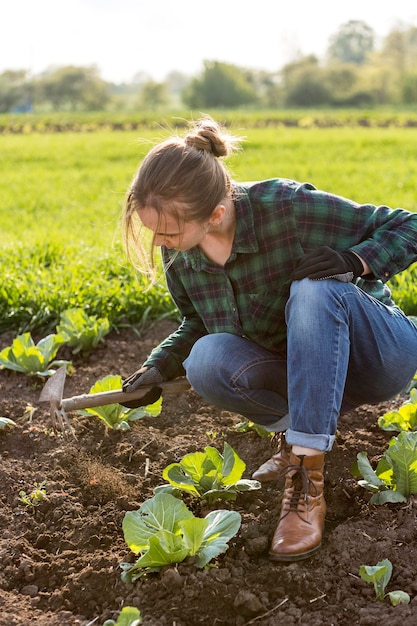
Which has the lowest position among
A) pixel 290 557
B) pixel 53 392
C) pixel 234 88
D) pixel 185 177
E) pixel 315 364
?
pixel 290 557

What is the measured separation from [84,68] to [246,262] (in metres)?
50.4

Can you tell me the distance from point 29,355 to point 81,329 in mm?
374

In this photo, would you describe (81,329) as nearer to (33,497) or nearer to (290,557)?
(33,497)

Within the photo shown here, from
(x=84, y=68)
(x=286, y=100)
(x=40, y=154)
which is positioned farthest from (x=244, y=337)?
(x=84, y=68)

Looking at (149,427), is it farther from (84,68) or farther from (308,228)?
(84,68)

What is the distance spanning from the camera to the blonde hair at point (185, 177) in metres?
2.24

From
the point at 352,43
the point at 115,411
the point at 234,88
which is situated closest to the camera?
the point at 115,411

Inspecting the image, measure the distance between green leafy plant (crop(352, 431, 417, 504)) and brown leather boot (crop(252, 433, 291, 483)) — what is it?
273 millimetres

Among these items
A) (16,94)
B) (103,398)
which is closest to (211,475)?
(103,398)

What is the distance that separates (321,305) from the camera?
2191 mm

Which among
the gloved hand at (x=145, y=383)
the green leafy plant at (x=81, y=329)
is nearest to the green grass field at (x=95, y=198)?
the green leafy plant at (x=81, y=329)

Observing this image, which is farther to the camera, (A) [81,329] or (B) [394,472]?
(A) [81,329]

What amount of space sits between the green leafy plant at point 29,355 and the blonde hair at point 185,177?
1.24 metres

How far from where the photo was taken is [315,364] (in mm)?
2127
